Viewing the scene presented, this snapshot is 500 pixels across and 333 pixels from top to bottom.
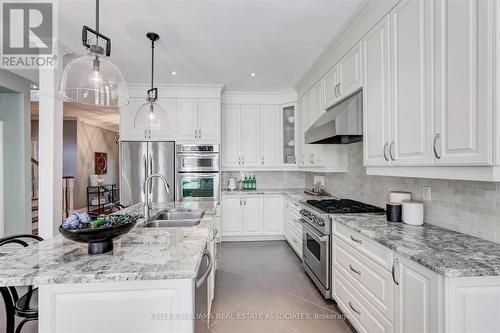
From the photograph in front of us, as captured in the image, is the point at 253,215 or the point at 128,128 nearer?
the point at 128,128

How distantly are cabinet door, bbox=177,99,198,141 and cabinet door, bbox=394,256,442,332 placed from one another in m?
3.57

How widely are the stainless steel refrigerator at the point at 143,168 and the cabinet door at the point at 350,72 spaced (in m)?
2.83

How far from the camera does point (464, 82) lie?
1.25m

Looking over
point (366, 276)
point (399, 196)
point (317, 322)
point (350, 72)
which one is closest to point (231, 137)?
point (350, 72)

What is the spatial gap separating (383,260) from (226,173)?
3622 millimetres

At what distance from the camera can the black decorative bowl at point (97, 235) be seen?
48.0 inches

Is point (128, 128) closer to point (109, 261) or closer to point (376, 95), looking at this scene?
point (109, 261)

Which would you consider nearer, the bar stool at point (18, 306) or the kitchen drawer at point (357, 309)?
the bar stool at point (18, 306)

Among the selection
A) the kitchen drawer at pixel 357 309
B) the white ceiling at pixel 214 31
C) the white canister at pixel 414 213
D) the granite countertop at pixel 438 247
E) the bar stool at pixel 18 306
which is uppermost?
the white ceiling at pixel 214 31

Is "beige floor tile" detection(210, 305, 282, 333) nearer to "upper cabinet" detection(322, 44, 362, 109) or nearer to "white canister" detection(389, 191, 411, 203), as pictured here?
"white canister" detection(389, 191, 411, 203)

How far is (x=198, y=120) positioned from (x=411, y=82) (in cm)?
333

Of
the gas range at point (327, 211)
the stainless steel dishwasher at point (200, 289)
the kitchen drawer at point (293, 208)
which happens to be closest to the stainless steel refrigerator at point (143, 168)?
the kitchen drawer at point (293, 208)

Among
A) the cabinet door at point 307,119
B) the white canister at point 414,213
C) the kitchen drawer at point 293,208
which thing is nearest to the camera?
the white canister at point 414,213

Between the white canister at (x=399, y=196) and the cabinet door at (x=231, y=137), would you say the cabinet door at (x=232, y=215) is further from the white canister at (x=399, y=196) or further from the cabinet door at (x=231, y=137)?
the white canister at (x=399, y=196)
